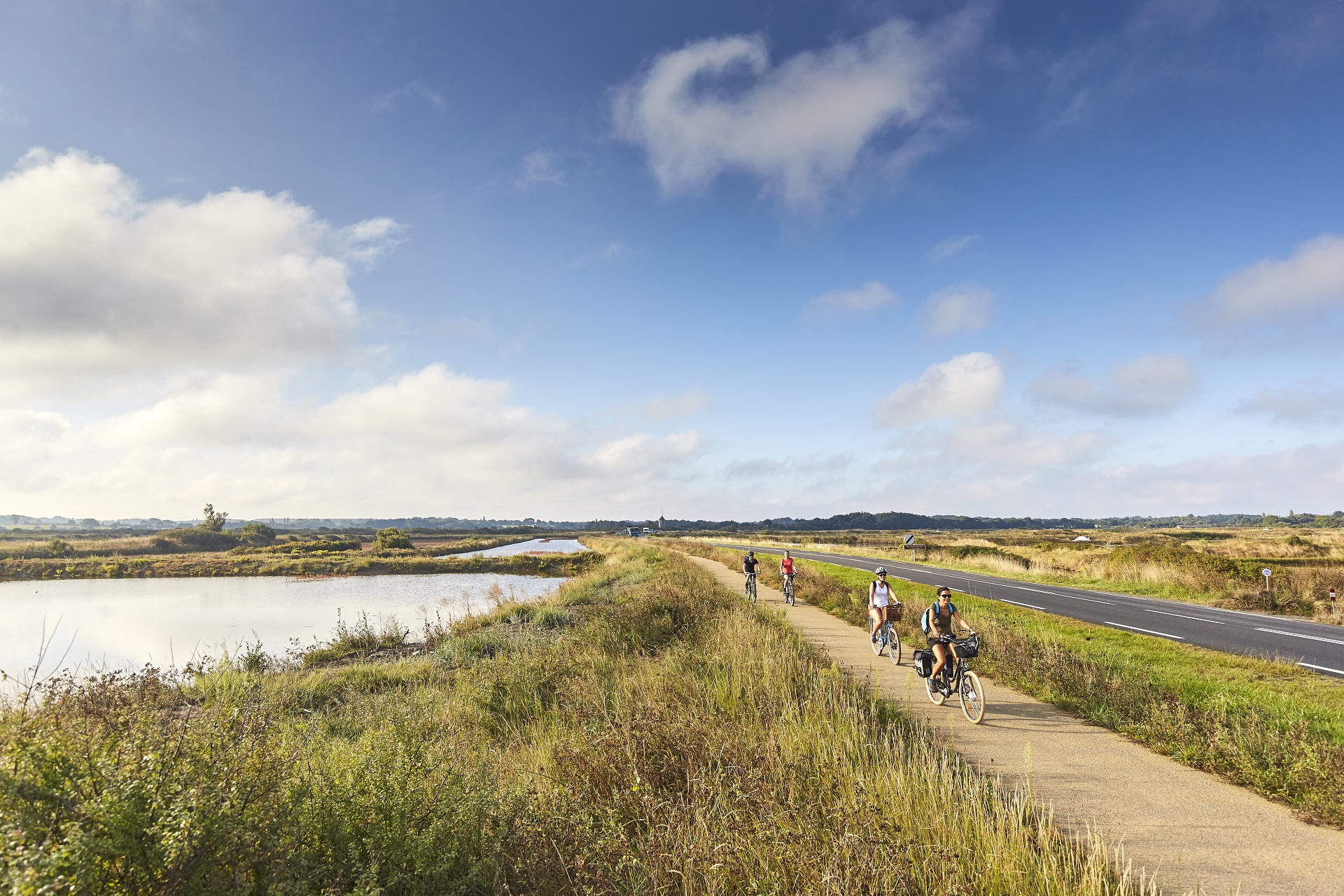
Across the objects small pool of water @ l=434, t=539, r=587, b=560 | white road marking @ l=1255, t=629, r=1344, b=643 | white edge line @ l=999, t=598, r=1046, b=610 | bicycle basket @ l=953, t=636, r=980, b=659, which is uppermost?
bicycle basket @ l=953, t=636, r=980, b=659

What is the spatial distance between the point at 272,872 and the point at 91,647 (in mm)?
25273

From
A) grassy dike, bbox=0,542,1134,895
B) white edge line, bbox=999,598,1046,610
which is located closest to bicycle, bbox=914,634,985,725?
grassy dike, bbox=0,542,1134,895

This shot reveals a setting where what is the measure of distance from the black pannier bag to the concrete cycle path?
1.65 feet

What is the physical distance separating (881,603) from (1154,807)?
6.56 m

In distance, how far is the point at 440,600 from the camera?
3184cm

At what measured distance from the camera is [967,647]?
891 cm

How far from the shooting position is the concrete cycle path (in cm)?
495

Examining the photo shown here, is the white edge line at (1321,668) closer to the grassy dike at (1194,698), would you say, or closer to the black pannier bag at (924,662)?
the grassy dike at (1194,698)

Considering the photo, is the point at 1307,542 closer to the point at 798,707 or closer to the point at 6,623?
the point at 798,707

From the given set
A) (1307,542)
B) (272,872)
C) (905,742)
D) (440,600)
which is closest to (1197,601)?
(905,742)

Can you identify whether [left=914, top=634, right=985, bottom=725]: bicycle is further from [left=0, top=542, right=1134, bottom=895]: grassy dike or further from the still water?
the still water

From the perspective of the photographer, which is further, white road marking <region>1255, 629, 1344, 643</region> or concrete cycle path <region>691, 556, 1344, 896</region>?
white road marking <region>1255, 629, 1344, 643</region>

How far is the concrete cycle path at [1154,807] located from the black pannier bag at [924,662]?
504mm

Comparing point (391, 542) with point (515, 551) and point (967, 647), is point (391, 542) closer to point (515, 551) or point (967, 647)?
point (515, 551)
